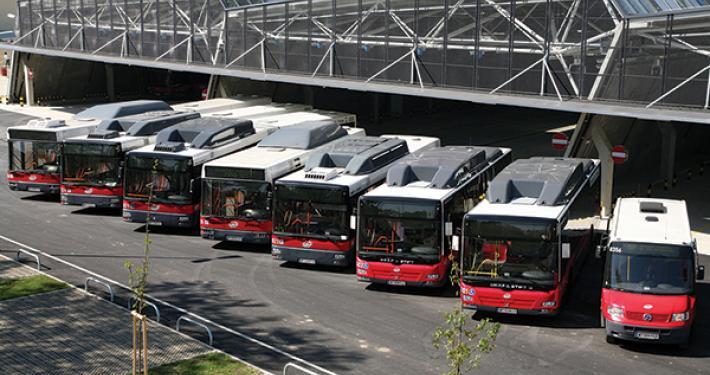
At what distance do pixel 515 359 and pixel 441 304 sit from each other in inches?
152

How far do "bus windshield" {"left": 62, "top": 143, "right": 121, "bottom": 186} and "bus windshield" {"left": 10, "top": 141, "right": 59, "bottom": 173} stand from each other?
7.05 feet

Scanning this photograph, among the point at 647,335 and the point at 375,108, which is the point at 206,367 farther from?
the point at 375,108

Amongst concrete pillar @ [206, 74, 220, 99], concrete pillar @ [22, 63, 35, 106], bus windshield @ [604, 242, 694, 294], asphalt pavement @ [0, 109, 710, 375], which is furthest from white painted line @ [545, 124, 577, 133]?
concrete pillar @ [22, 63, 35, 106]

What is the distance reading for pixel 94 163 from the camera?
3059 centimetres

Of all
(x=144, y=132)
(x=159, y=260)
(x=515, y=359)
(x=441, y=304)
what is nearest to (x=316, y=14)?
(x=144, y=132)

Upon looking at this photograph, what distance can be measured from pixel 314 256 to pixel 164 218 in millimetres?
6312

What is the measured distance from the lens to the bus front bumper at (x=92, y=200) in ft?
100

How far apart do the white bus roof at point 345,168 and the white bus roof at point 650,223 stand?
680 cm

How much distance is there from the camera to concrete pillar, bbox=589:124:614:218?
29.9 metres

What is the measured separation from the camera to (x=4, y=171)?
39656 mm

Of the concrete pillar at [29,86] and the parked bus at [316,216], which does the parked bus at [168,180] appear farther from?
the concrete pillar at [29,86]

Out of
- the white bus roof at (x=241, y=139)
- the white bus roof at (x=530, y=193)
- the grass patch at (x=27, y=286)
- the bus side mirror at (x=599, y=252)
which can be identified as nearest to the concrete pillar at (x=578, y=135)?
the white bus roof at (x=530, y=193)

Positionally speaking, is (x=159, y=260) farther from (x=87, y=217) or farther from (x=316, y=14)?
(x=316, y=14)

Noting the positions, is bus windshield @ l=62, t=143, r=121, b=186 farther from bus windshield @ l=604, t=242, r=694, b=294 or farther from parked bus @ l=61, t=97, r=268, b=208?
bus windshield @ l=604, t=242, r=694, b=294
